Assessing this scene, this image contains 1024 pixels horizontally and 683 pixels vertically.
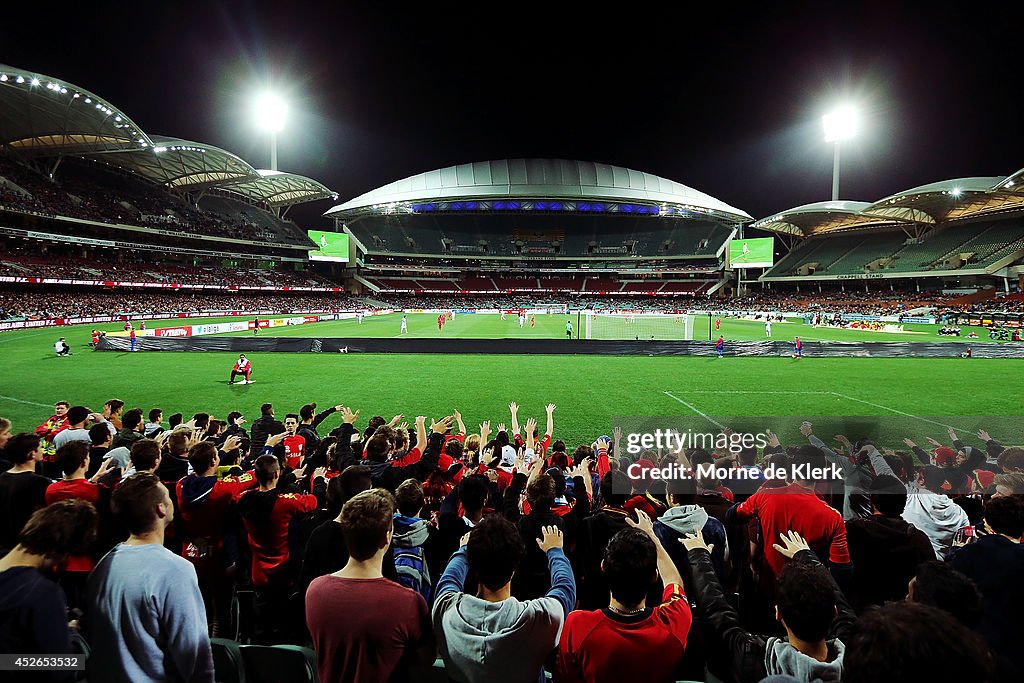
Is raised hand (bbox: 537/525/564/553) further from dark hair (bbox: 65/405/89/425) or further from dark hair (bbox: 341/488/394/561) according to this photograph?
dark hair (bbox: 65/405/89/425)

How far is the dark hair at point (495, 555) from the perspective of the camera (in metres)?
2.28

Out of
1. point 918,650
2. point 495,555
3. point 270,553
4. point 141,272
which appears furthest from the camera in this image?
point 141,272

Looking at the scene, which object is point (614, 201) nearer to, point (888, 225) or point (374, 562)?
point (888, 225)

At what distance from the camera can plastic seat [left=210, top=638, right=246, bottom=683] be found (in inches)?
115

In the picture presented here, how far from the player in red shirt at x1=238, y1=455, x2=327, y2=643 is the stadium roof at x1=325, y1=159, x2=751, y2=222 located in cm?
10271

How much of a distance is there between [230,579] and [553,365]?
65.8 ft

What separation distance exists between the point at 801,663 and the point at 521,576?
159 centimetres

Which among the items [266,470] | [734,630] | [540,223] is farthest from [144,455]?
[540,223]

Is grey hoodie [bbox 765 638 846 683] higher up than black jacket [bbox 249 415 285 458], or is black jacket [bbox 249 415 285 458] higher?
grey hoodie [bbox 765 638 846 683]

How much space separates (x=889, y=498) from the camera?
3.96m

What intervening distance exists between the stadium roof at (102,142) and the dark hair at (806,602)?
6115 centimetres

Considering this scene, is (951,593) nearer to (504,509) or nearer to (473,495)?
(473,495)

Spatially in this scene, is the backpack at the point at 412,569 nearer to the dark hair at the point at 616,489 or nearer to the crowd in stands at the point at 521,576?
the crowd in stands at the point at 521,576

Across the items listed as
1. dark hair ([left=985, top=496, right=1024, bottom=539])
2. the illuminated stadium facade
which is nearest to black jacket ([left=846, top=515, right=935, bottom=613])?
dark hair ([left=985, top=496, right=1024, bottom=539])
